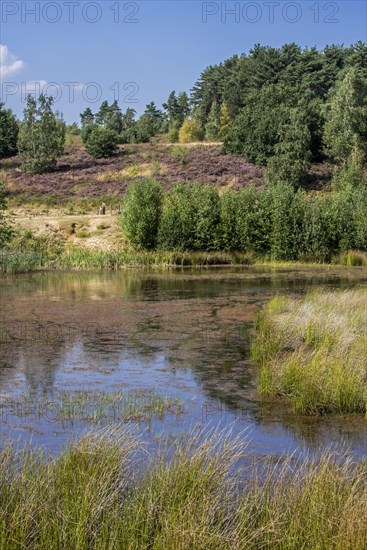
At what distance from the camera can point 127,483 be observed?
23.2 ft

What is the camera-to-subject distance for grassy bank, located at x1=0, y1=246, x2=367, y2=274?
41.2 metres

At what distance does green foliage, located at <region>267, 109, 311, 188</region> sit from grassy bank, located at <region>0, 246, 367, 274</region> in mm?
19257

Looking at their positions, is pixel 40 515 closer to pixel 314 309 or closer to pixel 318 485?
pixel 318 485

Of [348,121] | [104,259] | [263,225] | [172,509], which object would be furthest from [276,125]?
[172,509]

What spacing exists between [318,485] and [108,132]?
76257 mm

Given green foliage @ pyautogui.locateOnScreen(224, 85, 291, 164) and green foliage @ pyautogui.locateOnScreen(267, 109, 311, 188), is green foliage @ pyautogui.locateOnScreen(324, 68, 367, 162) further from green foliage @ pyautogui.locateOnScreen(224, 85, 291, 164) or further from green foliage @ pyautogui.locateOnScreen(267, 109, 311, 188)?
green foliage @ pyautogui.locateOnScreen(224, 85, 291, 164)

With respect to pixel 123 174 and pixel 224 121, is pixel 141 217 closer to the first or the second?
pixel 123 174

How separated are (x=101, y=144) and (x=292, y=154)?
23.0m

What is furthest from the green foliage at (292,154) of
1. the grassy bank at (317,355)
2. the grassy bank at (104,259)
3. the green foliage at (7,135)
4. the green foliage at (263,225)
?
the grassy bank at (317,355)

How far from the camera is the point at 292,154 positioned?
6650 cm

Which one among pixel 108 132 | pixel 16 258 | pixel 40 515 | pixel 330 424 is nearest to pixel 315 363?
pixel 330 424

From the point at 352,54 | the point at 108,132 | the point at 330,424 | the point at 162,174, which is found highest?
the point at 352,54

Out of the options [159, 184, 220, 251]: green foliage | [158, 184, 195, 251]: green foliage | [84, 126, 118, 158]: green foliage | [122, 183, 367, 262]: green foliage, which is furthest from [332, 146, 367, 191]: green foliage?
[84, 126, 118, 158]: green foliage

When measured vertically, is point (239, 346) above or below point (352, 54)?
below
